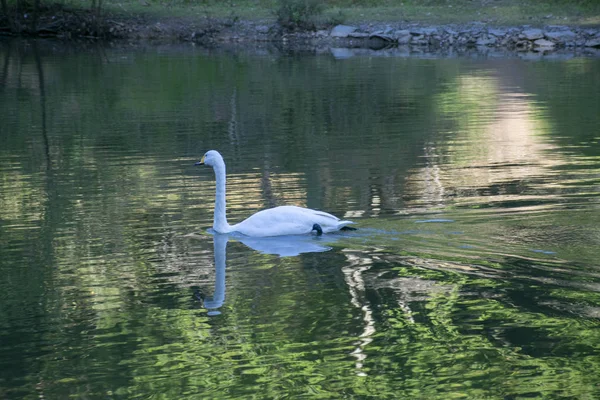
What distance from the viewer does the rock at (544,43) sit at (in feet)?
145

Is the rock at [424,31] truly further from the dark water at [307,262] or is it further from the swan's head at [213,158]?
the swan's head at [213,158]

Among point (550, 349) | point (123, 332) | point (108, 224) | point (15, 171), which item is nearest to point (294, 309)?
point (123, 332)

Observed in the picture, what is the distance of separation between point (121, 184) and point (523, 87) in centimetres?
1707

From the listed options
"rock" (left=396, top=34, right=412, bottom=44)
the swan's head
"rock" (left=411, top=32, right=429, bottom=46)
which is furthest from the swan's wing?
"rock" (left=396, top=34, right=412, bottom=44)

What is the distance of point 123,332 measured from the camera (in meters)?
8.43

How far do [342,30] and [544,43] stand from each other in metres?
9.05

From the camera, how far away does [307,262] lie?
10.5 metres

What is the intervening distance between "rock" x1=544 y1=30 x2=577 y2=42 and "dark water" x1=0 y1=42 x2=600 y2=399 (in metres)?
22.4

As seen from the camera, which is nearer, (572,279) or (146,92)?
(572,279)

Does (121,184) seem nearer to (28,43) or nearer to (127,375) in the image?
(127,375)

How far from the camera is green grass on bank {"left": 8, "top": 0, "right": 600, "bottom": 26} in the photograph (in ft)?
153

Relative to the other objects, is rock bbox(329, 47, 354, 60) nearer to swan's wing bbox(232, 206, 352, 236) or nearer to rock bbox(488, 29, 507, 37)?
rock bbox(488, 29, 507, 37)

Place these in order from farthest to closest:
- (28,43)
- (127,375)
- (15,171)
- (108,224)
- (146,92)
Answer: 1. (28,43)
2. (146,92)
3. (15,171)
4. (108,224)
5. (127,375)

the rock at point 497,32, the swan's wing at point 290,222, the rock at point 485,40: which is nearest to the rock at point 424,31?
A: the rock at point 485,40
